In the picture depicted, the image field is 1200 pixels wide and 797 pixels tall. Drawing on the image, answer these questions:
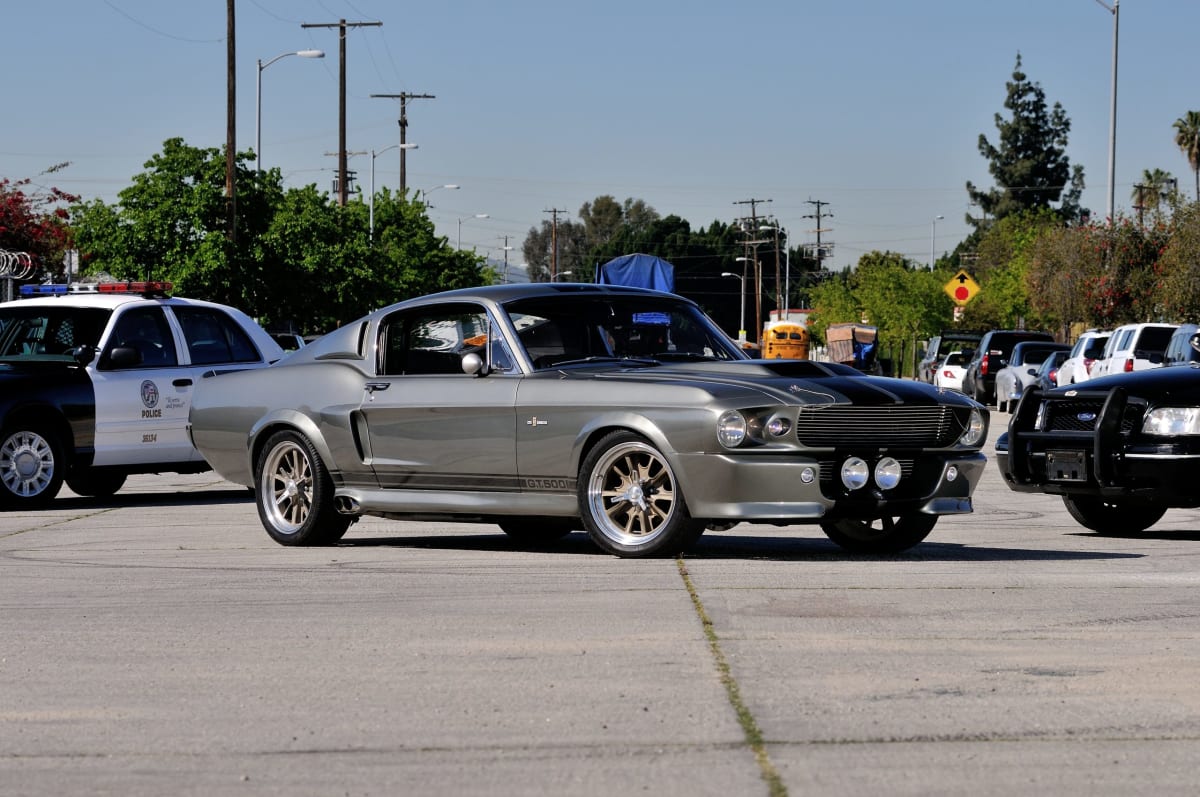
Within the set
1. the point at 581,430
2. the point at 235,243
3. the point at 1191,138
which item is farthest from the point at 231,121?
the point at 1191,138

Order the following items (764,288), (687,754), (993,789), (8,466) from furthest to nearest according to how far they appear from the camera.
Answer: (764,288)
(8,466)
(687,754)
(993,789)

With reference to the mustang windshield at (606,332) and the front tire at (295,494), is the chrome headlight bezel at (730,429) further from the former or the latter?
the front tire at (295,494)

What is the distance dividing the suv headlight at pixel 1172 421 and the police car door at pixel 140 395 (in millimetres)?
8161

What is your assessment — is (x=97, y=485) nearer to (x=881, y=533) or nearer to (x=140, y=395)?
(x=140, y=395)

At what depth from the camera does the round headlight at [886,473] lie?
10.0m

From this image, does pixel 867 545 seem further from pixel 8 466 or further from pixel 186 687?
pixel 8 466

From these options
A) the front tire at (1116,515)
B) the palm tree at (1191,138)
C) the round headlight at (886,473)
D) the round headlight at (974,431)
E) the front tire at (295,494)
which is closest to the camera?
the round headlight at (886,473)

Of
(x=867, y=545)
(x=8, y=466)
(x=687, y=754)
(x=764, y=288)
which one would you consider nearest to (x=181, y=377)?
(x=8, y=466)

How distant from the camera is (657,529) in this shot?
1017 centimetres

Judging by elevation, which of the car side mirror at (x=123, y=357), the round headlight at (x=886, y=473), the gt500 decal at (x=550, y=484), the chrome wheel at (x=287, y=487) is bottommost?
the chrome wheel at (x=287, y=487)

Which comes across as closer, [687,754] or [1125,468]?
[687,754]

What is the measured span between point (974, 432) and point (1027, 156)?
120m

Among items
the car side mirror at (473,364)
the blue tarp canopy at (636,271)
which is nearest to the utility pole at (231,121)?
the blue tarp canopy at (636,271)

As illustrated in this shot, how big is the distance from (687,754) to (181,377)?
1165 cm
